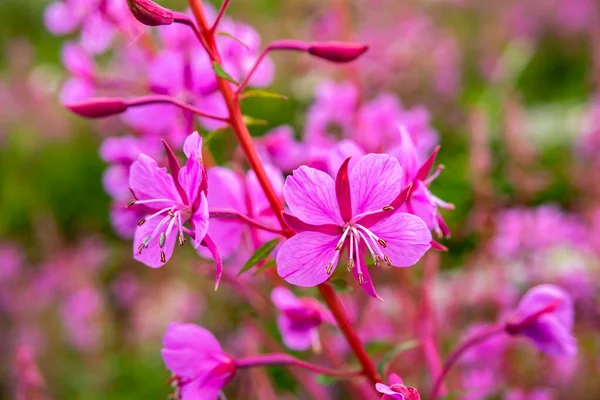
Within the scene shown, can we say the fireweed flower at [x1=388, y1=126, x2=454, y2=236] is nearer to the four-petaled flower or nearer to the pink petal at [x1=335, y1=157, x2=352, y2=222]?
the pink petal at [x1=335, y1=157, x2=352, y2=222]

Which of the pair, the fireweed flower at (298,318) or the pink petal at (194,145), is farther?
the fireweed flower at (298,318)

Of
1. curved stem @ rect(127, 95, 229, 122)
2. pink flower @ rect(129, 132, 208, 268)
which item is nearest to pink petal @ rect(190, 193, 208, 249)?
pink flower @ rect(129, 132, 208, 268)

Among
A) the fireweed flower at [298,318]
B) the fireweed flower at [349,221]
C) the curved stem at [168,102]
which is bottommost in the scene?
the fireweed flower at [298,318]

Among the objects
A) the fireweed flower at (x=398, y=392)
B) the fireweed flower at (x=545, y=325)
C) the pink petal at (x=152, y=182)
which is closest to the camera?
the fireweed flower at (x=398, y=392)

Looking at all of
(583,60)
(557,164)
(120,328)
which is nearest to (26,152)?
(120,328)

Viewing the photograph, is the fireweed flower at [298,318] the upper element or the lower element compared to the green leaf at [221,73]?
lower

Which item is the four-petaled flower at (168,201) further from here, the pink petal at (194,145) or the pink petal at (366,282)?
the pink petal at (366,282)

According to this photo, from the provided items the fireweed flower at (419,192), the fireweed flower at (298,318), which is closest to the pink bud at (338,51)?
the fireweed flower at (419,192)

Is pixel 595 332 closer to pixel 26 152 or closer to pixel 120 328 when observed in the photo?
pixel 120 328
